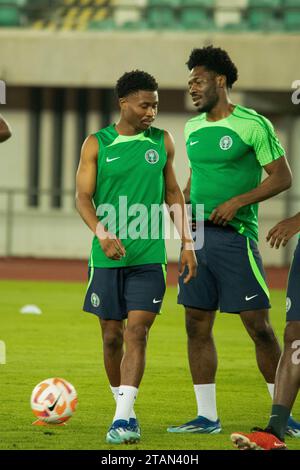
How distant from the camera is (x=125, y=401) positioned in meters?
8.00

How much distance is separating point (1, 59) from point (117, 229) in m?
21.5

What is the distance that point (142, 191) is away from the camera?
8359 mm

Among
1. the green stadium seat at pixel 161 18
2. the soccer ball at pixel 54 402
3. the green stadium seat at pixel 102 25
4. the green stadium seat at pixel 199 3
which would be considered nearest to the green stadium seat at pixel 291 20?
the green stadium seat at pixel 199 3

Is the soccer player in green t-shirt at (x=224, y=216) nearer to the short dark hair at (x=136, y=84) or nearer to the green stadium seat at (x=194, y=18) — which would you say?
the short dark hair at (x=136, y=84)

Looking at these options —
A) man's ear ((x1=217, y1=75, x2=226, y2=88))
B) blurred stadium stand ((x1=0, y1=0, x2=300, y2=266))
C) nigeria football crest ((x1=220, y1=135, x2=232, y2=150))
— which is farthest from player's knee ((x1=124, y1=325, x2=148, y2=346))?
blurred stadium stand ((x1=0, y1=0, x2=300, y2=266))

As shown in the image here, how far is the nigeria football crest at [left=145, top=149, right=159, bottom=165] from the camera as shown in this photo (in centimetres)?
839

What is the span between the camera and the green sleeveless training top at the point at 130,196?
8344mm

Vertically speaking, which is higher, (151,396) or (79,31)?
(79,31)

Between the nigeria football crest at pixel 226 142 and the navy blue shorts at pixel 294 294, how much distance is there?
1.19 m
